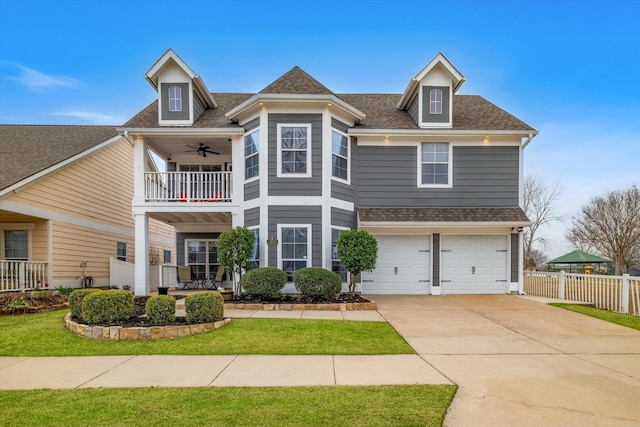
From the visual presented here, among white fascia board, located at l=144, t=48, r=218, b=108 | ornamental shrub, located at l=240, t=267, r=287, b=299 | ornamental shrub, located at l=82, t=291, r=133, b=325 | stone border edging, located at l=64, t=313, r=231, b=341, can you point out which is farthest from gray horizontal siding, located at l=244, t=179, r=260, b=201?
stone border edging, located at l=64, t=313, r=231, b=341

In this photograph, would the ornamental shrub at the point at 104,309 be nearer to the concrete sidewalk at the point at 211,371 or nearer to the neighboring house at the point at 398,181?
the concrete sidewalk at the point at 211,371

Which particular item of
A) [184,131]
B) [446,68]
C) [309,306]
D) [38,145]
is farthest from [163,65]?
[446,68]

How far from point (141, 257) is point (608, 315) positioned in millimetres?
14318

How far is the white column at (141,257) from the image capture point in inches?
499

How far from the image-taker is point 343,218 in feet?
40.8

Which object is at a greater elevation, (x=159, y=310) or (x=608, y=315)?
(x=159, y=310)

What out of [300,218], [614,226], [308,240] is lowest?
[308,240]

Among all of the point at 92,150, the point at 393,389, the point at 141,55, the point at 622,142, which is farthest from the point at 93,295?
the point at 622,142

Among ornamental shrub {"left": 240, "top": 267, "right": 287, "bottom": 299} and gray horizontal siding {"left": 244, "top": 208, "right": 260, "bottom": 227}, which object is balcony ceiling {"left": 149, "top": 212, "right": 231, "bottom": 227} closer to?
gray horizontal siding {"left": 244, "top": 208, "right": 260, "bottom": 227}

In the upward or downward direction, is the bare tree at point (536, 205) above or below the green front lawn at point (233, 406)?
above

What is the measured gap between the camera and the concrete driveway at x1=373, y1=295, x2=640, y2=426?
3.86 metres

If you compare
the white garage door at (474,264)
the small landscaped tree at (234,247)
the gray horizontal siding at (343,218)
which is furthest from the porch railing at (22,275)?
the white garage door at (474,264)

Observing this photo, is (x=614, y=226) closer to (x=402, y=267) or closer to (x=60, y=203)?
(x=402, y=267)

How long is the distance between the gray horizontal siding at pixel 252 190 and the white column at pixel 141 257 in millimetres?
3791
